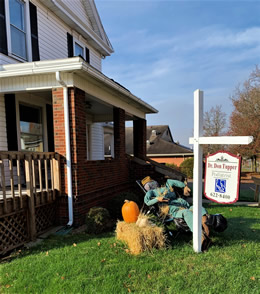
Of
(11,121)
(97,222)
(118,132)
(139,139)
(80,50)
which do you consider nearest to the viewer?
(97,222)

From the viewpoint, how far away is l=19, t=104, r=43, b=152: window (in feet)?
19.3

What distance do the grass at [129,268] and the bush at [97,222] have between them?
1.27 ft

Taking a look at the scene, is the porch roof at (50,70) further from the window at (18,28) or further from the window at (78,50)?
the window at (78,50)

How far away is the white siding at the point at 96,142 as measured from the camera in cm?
991

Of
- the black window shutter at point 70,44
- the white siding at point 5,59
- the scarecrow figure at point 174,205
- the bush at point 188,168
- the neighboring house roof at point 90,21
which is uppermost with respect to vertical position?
the neighboring house roof at point 90,21

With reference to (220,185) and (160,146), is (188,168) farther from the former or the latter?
(220,185)

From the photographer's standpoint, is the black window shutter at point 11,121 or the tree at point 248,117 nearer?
the black window shutter at point 11,121

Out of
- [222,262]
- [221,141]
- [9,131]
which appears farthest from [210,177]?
[9,131]

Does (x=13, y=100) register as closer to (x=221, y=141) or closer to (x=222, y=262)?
(x=221, y=141)

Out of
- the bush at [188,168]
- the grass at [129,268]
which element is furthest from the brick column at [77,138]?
the bush at [188,168]

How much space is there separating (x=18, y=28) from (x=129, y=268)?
256 inches

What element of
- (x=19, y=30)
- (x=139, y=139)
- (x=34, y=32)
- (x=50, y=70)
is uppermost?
(x=34, y=32)

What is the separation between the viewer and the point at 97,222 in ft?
13.5

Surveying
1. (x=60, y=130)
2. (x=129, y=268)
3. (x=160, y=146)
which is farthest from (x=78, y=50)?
(x=160, y=146)
